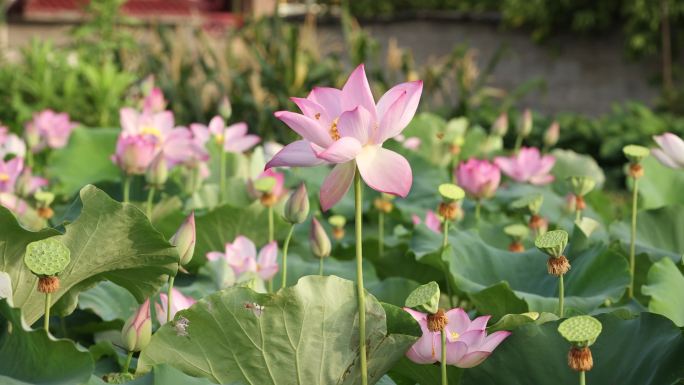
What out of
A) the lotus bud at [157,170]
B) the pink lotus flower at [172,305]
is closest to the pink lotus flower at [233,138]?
the lotus bud at [157,170]

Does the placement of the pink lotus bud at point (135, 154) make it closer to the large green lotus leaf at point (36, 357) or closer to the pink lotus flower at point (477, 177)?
the pink lotus flower at point (477, 177)

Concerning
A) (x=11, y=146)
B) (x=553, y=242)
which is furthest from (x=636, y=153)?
(x=11, y=146)

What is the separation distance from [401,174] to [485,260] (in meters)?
0.55

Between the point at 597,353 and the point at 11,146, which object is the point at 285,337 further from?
the point at 11,146

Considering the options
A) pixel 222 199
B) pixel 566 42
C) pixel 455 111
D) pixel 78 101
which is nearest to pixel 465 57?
pixel 455 111

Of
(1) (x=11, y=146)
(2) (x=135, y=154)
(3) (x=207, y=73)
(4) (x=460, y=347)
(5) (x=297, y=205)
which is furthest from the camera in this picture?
(3) (x=207, y=73)

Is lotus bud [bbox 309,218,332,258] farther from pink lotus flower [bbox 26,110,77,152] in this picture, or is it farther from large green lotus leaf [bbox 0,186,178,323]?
pink lotus flower [bbox 26,110,77,152]

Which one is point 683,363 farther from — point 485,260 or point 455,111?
point 455,111

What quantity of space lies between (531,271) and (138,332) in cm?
58

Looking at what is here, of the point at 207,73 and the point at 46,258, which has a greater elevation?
the point at 46,258

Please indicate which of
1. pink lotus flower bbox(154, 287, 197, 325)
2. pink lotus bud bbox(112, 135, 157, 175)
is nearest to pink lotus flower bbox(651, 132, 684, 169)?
pink lotus flower bbox(154, 287, 197, 325)

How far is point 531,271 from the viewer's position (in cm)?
132

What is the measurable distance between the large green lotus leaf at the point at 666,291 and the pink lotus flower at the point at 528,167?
0.85 metres

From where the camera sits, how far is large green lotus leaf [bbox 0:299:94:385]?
0.79m
